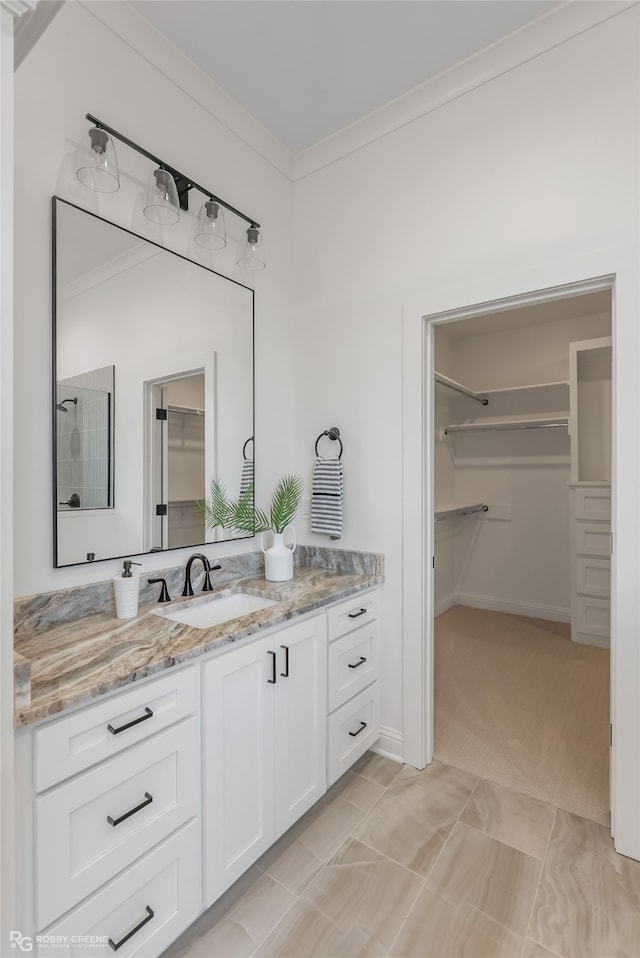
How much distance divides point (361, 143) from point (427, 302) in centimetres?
93

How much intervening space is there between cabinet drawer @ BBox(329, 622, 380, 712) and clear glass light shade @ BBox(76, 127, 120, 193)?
1888mm

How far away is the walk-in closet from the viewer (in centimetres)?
257

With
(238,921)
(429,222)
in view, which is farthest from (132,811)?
(429,222)

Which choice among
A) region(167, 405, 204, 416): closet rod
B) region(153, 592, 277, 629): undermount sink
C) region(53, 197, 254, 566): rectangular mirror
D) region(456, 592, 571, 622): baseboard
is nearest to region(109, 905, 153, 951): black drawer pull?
region(153, 592, 277, 629): undermount sink

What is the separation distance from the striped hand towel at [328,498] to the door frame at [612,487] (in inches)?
13.1

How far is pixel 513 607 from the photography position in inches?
169

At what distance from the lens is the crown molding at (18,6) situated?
811 millimetres

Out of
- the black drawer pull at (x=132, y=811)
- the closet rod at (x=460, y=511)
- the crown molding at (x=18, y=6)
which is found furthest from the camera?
the closet rod at (x=460, y=511)

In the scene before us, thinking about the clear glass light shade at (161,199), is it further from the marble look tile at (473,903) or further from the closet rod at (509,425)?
the closet rod at (509,425)

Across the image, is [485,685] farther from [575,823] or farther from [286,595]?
[286,595]

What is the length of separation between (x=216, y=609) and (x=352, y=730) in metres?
0.80

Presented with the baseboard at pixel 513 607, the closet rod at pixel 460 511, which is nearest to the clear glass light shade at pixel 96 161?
the closet rod at pixel 460 511

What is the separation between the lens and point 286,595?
1.82m

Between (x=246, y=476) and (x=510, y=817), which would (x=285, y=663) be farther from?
(x=510, y=817)
